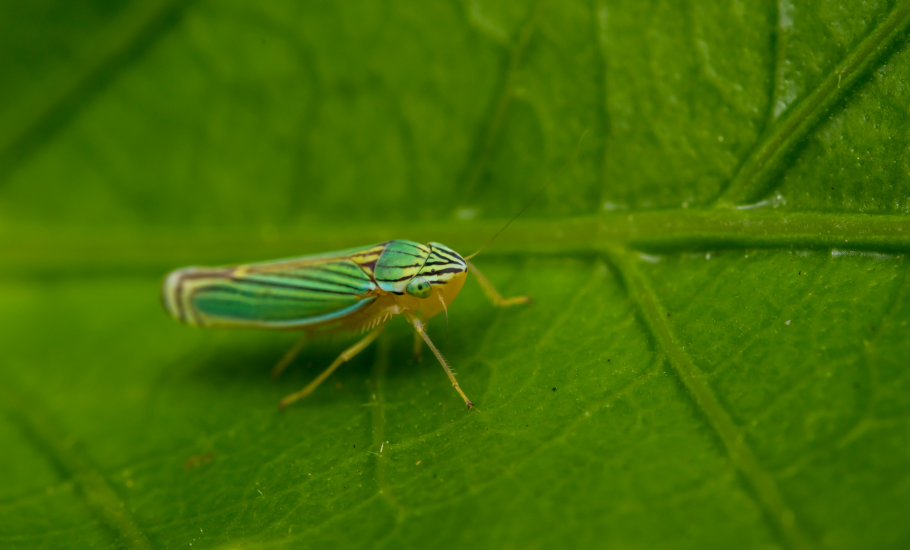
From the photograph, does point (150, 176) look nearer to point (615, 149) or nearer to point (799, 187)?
point (615, 149)

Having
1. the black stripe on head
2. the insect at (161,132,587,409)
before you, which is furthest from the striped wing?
the black stripe on head

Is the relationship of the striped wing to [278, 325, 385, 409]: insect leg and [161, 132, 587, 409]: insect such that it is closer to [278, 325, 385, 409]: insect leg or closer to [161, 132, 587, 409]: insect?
[161, 132, 587, 409]: insect

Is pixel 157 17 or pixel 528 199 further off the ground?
pixel 157 17

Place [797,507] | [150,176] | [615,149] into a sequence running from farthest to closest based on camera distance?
[150,176]
[615,149]
[797,507]

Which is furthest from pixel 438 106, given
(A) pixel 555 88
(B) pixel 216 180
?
(B) pixel 216 180

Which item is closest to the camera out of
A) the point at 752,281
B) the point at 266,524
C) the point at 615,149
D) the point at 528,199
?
the point at 266,524

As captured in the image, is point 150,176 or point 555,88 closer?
point 555,88

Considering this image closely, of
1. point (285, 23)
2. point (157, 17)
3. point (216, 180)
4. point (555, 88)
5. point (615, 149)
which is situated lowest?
point (615, 149)
